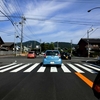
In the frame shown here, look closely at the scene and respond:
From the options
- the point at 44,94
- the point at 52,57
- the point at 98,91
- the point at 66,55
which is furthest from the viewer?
the point at 66,55

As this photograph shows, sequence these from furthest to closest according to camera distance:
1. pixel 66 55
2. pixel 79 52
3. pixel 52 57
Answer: pixel 79 52, pixel 66 55, pixel 52 57

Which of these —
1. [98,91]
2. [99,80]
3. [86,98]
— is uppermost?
[99,80]

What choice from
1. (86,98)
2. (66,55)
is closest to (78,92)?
(86,98)

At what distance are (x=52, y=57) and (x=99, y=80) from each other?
12.7 metres

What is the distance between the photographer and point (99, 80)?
A: 273cm

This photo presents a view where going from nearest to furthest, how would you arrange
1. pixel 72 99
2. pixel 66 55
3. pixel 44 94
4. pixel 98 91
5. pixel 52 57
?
1. pixel 98 91
2. pixel 72 99
3. pixel 44 94
4. pixel 52 57
5. pixel 66 55

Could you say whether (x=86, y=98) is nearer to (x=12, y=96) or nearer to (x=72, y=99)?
(x=72, y=99)

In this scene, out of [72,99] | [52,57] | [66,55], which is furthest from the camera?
[66,55]

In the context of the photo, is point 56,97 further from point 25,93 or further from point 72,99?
point 25,93

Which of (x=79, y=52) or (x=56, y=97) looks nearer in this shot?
(x=56, y=97)

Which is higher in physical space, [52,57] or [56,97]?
[52,57]

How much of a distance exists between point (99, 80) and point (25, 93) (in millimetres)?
3519

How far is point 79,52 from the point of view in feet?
250

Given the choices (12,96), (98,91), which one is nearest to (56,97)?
(12,96)
